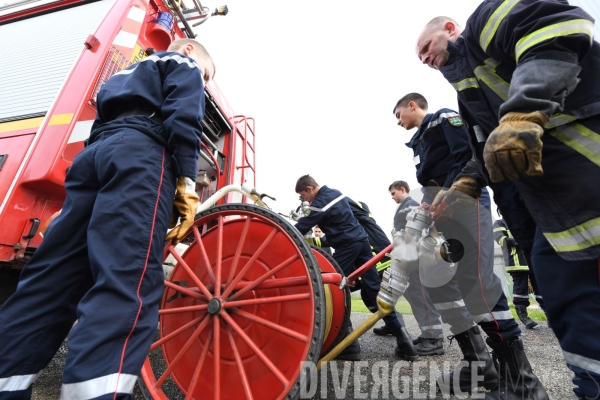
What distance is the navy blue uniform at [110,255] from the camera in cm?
87

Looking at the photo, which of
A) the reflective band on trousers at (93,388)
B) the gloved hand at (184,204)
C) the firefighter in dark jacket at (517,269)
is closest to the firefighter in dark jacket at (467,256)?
the gloved hand at (184,204)

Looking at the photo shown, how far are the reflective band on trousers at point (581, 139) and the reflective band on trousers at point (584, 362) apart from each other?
480 millimetres

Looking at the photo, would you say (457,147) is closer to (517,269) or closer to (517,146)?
(517,146)

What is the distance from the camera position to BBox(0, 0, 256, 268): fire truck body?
1.55m

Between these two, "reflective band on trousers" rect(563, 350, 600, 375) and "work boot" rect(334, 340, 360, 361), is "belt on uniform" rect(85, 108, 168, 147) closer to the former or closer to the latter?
"reflective band on trousers" rect(563, 350, 600, 375)

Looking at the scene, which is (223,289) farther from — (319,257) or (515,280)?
(515,280)

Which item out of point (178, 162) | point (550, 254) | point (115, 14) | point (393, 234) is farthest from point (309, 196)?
point (550, 254)

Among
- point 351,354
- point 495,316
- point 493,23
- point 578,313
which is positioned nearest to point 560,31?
point 493,23

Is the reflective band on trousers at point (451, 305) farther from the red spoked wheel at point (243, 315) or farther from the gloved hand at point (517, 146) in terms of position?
the gloved hand at point (517, 146)

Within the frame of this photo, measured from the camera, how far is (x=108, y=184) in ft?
3.35

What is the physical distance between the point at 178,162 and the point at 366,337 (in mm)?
2886

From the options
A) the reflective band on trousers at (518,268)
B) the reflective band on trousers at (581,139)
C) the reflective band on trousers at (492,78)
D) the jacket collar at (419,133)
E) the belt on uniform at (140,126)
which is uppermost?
the jacket collar at (419,133)

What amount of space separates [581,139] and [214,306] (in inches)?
53.4

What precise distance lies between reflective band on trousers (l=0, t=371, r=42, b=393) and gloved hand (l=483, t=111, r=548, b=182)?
1495mm
